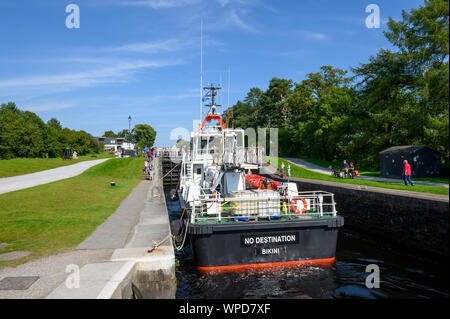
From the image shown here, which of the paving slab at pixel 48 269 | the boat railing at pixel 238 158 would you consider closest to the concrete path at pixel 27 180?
the paving slab at pixel 48 269

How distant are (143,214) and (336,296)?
336 inches

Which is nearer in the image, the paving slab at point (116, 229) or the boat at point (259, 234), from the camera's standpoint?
the paving slab at point (116, 229)

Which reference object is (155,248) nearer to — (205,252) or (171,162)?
(205,252)

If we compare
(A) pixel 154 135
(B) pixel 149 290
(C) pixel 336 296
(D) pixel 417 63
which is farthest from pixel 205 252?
(A) pixel 154 135

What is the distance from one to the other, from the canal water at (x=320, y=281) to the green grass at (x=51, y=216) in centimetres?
361

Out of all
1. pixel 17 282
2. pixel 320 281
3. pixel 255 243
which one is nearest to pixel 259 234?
pixel 255 243

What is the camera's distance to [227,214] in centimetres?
1005

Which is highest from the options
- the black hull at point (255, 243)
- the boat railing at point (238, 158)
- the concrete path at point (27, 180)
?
the boat railing at point (238, 158)

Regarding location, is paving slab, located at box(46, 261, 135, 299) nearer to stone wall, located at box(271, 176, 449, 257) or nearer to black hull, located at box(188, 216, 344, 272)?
black hull, located at box(188, 216, 344, 272)

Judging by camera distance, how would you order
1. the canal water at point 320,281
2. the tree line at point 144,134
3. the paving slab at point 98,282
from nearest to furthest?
the paving slab at point 98,282, the canal water at point 320,281, the tree line at point 144,134

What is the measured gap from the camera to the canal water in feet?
25.1

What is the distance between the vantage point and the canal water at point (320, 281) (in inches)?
301

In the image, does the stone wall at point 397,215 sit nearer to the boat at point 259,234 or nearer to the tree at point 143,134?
the boat at point 259,234

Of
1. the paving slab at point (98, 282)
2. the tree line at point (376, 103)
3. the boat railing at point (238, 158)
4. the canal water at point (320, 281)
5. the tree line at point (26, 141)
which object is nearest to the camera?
the tree line at point (376, 103)
